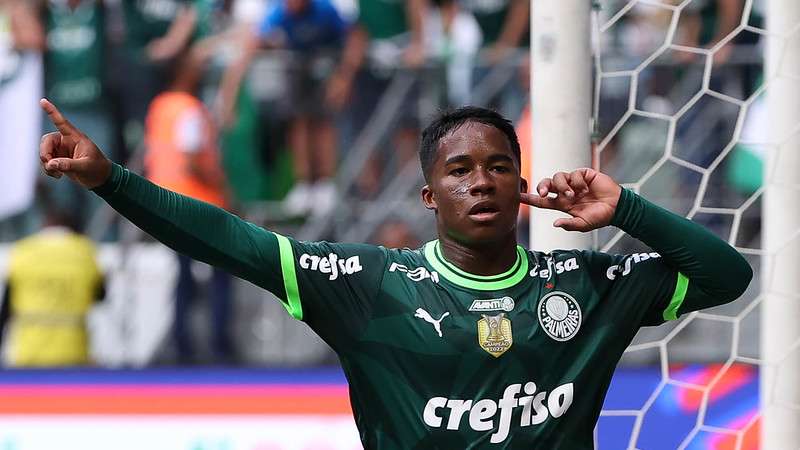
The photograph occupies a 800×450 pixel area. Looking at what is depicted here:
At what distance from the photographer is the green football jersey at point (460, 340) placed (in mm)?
2932

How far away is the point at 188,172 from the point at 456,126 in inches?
191

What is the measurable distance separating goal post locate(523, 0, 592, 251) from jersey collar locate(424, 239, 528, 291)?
2.01 ft

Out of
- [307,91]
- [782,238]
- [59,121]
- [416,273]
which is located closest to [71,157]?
[59,121]

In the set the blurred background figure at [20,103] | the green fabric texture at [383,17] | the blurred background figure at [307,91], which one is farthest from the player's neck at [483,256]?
the blurred background figure at [20,103]

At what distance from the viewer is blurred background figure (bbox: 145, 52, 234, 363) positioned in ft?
25.1

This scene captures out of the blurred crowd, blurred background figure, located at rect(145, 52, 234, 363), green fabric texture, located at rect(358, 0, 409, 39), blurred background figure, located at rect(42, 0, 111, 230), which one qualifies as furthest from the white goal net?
blurred background figure, located at rect(42, 0, 111, 230)

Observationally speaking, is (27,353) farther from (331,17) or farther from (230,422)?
(331,17)

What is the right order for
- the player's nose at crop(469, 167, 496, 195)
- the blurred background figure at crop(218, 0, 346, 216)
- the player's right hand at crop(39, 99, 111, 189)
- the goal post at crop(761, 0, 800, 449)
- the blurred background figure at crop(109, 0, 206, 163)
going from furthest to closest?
the blurred background figure at crop(109, 0, 206, 163) → the blurred background figure at crop(218, 0, 346, 216) → the goal post at crop(761, 0, 800, 449) → the player's nose at crop(469, 167, 496, 195) → the player's right hand at crop(39, 99, 111, 189)

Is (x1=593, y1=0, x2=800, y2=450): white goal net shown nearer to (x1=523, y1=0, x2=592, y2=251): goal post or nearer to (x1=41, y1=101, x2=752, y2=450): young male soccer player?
(x1=523, y1=0, x2=592, y2=251): goal post

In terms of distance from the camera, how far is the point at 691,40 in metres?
7.46

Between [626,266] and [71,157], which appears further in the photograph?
[626,266]

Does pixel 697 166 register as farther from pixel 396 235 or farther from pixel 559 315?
pixel 559 315

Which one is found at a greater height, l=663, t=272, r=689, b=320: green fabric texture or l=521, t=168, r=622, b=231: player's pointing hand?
l=521, t=168, r=622, b=231: player's pointing hand

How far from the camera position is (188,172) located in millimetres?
7715
